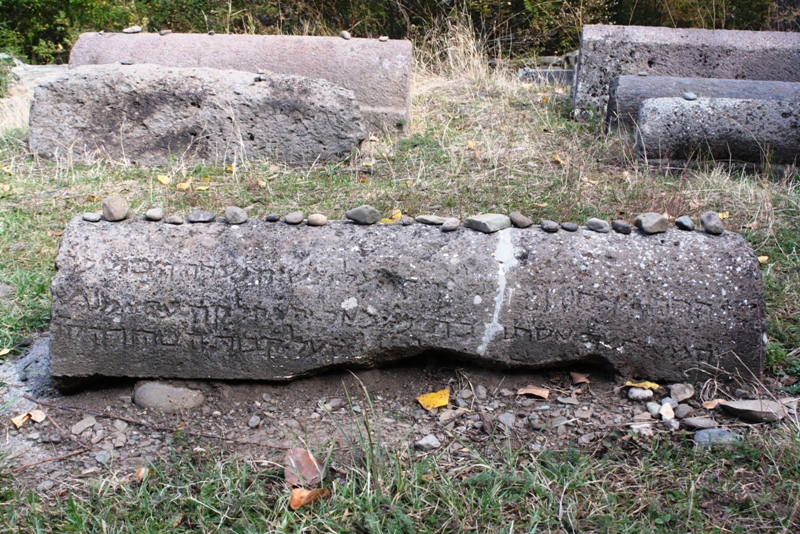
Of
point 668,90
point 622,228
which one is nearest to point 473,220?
point 622,228

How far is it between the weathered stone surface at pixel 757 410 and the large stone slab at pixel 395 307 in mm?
148

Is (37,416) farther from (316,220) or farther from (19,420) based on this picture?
(316,220)

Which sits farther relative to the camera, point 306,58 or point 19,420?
point 306,58

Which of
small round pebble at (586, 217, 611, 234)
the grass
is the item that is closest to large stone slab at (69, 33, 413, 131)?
the grass

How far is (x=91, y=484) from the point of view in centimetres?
202

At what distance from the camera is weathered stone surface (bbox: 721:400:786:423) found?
220cm

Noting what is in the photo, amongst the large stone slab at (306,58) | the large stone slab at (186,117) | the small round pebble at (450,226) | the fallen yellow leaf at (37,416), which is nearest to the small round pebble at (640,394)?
the small round pebble at (450,226)

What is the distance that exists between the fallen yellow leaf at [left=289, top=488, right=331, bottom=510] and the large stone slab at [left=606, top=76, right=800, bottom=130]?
3750 mm

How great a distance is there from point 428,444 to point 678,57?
501 cm

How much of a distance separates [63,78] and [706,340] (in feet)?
13.8

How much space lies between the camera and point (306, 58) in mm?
5484

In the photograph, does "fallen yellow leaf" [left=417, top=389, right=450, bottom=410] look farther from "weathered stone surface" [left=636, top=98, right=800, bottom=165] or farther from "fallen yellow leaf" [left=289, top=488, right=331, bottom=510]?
"weathered stone surface" [left=636, top=98, right=800, bottom=165]

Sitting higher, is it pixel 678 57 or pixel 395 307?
pixel 678 57

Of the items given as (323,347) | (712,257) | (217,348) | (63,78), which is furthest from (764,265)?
(63,78)
